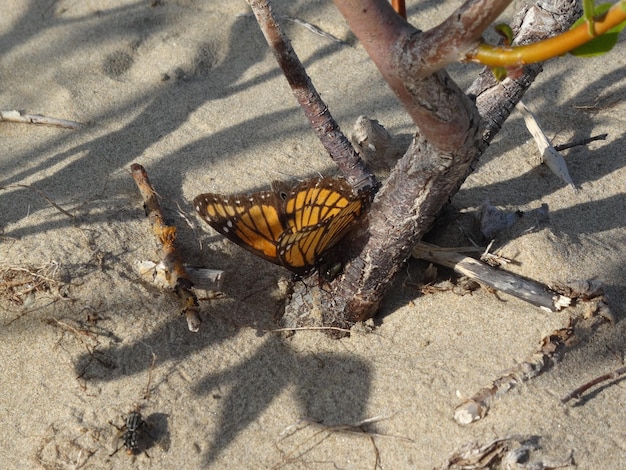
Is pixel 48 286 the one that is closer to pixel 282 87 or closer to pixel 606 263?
pixel 282 87

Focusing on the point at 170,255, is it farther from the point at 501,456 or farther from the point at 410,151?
the point at 501,456

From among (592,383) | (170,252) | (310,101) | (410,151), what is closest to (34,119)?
(170,252)

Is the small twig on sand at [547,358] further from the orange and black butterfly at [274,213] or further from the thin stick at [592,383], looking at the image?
the orange and black butterfly at [274,213]

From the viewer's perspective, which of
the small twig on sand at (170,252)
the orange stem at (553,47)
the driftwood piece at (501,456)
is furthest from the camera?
the small twig on sand at (170,252)

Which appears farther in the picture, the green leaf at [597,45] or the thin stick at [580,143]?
the thin stick at [580,143]

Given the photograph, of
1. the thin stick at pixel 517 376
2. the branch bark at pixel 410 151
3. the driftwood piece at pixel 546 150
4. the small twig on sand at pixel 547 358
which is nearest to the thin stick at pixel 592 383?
the small twig on sand at pixel 547 358

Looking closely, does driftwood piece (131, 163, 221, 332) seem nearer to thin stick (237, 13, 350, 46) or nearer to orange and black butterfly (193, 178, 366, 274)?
orange and black butterfly (193, 178, 366, 274)
